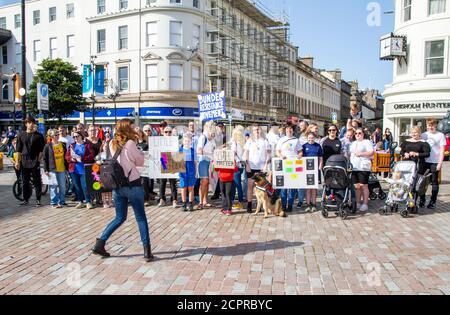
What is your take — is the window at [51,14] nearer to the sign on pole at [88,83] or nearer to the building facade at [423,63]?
the sign on pole at [88,83]

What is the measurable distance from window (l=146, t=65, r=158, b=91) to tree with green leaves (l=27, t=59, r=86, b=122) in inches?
246

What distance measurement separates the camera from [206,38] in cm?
3800

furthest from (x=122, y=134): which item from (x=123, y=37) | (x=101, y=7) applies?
(x=101, y=7)

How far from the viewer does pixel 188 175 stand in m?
9.00

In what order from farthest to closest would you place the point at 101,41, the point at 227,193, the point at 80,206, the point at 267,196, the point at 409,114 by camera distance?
the point at 101,41, the point at 409,114, the point at 80,206, the point at 227,193, the point at 267,196

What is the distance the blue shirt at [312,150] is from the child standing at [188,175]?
2607 millimetres

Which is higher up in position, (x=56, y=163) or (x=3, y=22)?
(x=3, y=22)

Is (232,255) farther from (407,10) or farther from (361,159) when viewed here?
(407,10)

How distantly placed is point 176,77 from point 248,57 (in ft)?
45.2

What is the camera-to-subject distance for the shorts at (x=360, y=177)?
8516mm

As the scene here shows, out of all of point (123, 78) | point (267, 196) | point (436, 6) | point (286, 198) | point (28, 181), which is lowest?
point (286, 198)

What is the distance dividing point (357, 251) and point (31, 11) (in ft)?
155

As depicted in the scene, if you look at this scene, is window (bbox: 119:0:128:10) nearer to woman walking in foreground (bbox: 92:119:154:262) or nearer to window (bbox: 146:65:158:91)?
window (bbox: 146:65:158:91)

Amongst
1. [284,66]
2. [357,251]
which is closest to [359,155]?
[357,251]
